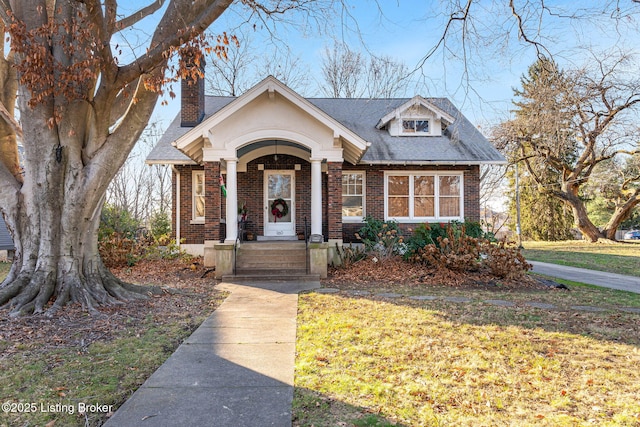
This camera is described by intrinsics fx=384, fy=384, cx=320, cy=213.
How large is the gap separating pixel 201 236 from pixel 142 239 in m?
2.15

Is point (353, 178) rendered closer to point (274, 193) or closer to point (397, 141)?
point (397, 141)

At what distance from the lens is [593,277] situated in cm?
1097

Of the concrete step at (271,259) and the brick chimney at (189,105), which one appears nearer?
the concrete step at (271,259)

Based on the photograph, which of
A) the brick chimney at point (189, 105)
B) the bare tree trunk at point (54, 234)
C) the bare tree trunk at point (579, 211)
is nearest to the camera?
the bare tree trunk at point (54, 234)

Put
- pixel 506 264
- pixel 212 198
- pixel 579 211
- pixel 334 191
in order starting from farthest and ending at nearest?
pixel 579 211 < pixel 334 191 < pixel 212 198 < pixel 506 264

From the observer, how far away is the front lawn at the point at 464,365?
307 cm

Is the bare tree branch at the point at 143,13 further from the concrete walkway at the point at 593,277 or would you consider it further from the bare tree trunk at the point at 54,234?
the concrete walkway at the point at 593,277

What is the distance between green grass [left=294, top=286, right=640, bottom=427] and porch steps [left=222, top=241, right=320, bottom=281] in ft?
11.3

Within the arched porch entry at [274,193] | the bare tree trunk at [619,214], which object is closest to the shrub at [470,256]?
the arched porch entry at [274,193]

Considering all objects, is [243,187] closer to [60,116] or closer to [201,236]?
[201,236]

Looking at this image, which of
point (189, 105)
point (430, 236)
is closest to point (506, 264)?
point (430, 236)

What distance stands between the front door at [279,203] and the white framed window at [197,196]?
89.1 inches

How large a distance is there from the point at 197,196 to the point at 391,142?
24.1ft

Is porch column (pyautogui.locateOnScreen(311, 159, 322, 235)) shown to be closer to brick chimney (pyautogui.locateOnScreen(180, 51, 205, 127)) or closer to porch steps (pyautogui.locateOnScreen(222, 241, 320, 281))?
porch steps (pyautogui.locateOnScreen(222, 241, 320, 281))
